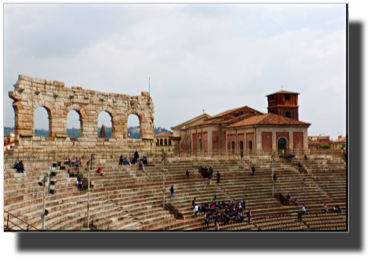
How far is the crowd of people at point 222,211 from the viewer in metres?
20.2

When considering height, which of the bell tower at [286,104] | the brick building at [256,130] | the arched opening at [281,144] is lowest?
the arched opening at [281,144]

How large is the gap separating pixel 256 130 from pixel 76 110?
63.2 ft

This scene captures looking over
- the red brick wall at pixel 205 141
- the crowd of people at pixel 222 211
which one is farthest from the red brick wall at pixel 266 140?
the crowd of people at pixel 222 211

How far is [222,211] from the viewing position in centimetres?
2170

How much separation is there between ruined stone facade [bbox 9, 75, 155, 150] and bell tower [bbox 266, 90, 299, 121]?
26904 mm

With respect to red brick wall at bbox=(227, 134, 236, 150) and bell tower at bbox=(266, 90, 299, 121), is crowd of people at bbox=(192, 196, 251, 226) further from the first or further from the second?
bell tower at bbox=(266, 90, 299, 121)

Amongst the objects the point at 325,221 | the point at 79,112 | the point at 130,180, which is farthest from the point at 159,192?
the point at 325,221

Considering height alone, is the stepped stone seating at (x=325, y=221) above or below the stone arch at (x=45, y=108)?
below

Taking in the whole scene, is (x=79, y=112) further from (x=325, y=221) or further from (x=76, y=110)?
(x=325, y=221)

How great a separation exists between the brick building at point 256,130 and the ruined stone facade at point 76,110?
10.1 metres

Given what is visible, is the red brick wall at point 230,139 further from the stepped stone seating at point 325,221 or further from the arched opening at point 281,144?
the stepped stone seating at point 325,221

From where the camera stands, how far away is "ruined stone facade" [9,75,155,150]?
74.7ft

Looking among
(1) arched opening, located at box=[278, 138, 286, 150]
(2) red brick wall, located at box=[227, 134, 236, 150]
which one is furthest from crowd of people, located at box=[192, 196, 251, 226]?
(2) red brick wall, located at box=[227, 134, 236, 150]
